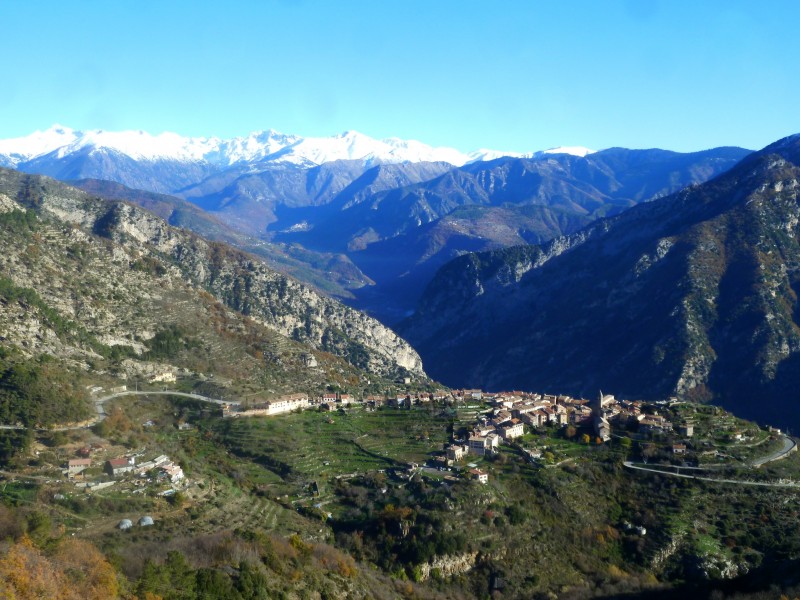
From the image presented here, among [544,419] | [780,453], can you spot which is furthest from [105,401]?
[780,453]

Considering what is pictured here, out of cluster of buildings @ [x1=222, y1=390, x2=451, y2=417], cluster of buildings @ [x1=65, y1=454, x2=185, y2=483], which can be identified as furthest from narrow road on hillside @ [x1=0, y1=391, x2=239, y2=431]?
cluster of buildings @ [x1=65, y1=454, x2=185, y2=483]

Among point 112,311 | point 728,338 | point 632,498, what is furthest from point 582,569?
point 728,338

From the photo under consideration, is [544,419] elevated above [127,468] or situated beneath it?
elevated above

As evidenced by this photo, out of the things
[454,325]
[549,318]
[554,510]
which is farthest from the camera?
[454,325]

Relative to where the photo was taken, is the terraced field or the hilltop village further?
the terraced field

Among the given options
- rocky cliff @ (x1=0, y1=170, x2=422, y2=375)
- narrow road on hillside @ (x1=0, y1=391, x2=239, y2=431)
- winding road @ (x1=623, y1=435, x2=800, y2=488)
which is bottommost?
winding road @ (x1=623, y1=435, x2=800, y2=488)

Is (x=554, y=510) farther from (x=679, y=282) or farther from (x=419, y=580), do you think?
(x=679, y=282)

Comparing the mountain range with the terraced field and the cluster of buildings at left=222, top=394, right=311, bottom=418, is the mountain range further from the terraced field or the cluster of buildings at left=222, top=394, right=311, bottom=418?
the cluster of buildings at left=222, top=394, right=311, bottom=418

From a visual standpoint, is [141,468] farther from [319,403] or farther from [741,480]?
[741,480]
